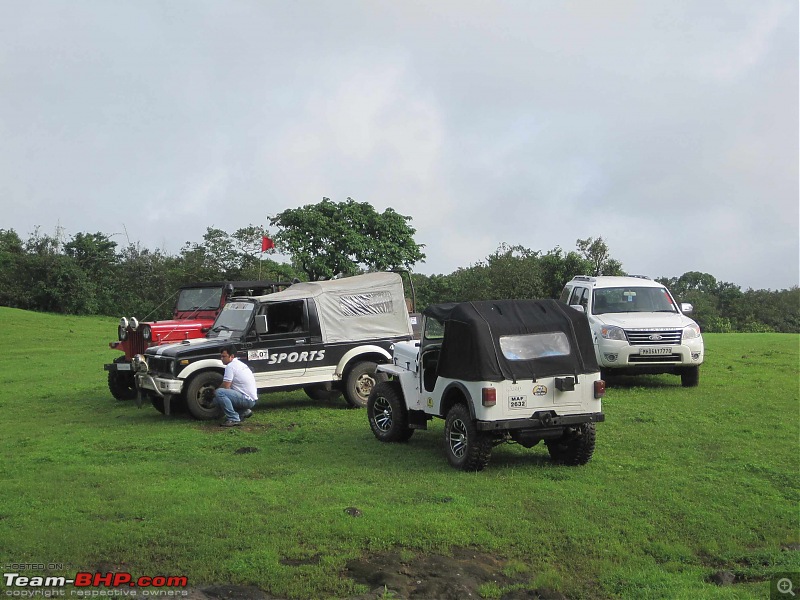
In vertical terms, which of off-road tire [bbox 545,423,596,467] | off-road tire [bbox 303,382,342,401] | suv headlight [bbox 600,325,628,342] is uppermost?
suv headlight [bbox 600,325,628,342]

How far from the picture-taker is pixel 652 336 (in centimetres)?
1553

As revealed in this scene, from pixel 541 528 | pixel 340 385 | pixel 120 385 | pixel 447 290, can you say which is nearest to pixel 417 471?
Answer: pixel 541 528

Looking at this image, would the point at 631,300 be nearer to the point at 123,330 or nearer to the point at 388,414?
the point at 388,414

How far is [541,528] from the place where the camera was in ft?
24.0

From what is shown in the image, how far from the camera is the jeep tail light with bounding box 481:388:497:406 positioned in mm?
8898

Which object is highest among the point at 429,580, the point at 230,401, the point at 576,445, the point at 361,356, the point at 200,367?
the point at 361,356

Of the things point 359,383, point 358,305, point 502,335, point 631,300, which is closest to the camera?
point 502,335

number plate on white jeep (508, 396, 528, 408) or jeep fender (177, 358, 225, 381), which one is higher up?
jeep fender (177, 358, 225, 381)

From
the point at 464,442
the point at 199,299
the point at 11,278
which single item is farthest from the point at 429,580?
the point at 11,278

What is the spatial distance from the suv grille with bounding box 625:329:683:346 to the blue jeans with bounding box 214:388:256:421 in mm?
7355

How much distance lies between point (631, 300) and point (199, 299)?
30.6 ft

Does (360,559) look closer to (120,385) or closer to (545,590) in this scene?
(545,590)

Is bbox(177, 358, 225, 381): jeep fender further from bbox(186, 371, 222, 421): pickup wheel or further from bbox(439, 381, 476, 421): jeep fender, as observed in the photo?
bbox(439, 381, 476, 421): jeep fender

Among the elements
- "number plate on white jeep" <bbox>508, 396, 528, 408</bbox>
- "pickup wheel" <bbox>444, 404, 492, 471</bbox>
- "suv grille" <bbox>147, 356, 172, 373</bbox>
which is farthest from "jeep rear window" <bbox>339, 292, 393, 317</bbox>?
"number plate on white jeep" <bbox>508, 396, 528, 408</bbox>
